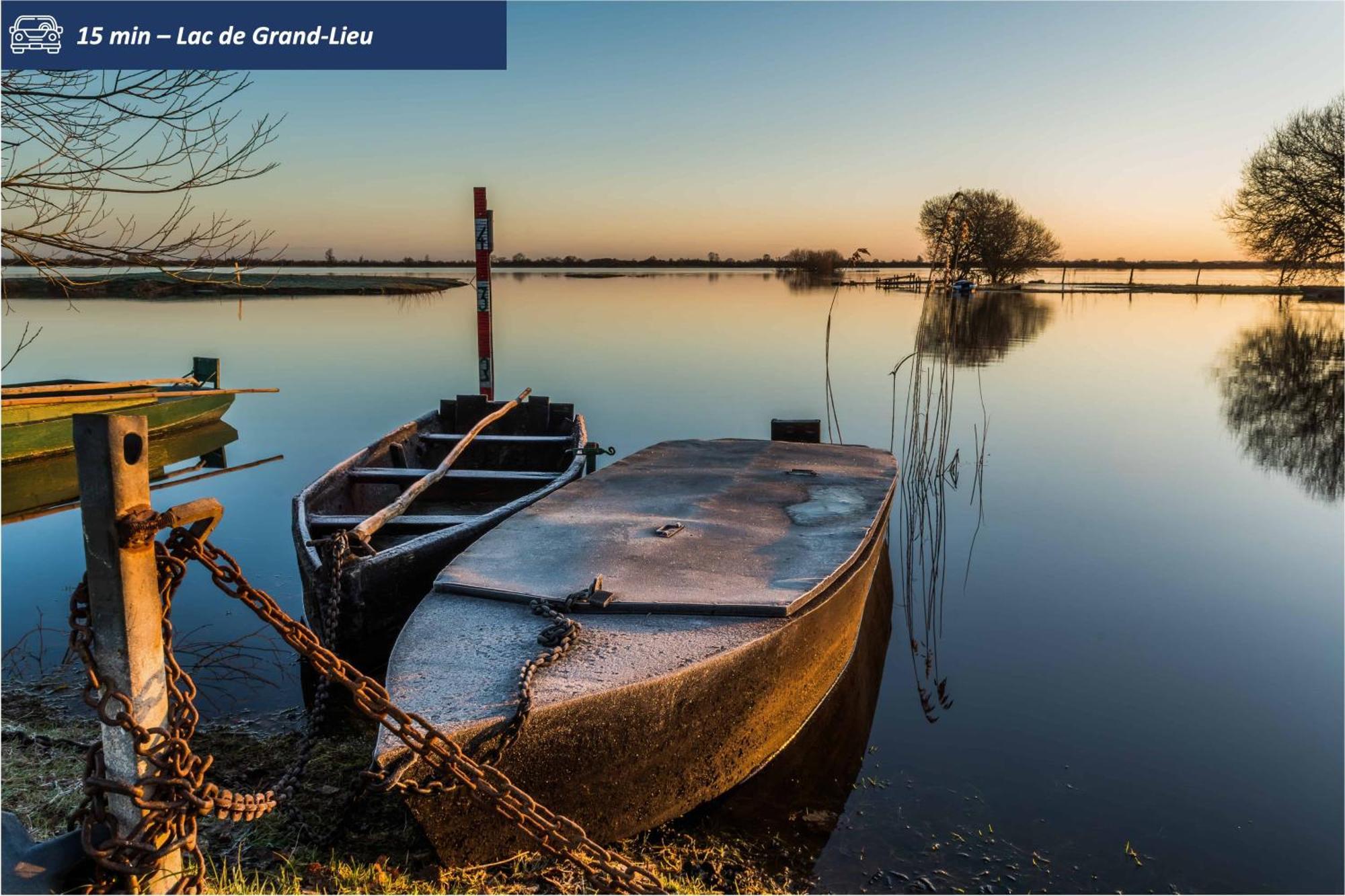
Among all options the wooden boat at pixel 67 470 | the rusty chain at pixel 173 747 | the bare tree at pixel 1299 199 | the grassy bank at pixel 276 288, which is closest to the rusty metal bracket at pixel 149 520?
the rusty chain at pixel 173 747

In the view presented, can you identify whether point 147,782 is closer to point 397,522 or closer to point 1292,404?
point 397,522

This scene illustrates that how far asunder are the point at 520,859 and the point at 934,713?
3653mm

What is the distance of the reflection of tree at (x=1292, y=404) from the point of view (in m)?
16.5

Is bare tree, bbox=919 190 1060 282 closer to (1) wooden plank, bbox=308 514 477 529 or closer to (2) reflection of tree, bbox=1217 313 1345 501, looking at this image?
(2) reflection of tree, bbox=1217 313 1345 501

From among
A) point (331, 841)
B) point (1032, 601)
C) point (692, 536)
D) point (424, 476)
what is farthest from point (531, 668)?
point (1032, 601)

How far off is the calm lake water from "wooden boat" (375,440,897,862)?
638 mm

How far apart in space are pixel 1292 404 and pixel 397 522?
23.8 m

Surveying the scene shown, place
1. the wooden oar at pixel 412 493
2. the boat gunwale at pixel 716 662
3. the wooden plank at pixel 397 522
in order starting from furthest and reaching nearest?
the wooden plank at pixel 397 522
the wooden oar at pixel 412 493
the boat gunwale at pixel 716 662

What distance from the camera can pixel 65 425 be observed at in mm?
14867

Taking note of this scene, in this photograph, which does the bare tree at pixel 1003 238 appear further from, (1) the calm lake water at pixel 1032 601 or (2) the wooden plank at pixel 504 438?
(2) the wooden plank at pixel 504 438

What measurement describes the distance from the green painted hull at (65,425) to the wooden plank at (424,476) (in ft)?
15.6

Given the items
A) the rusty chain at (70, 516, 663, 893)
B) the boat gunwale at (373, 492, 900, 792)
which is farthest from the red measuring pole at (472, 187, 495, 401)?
the rusty chain at (70, 516, 663, 893)

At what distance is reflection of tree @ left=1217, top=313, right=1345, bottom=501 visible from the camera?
16547mm

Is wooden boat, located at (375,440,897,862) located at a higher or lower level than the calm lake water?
higher
